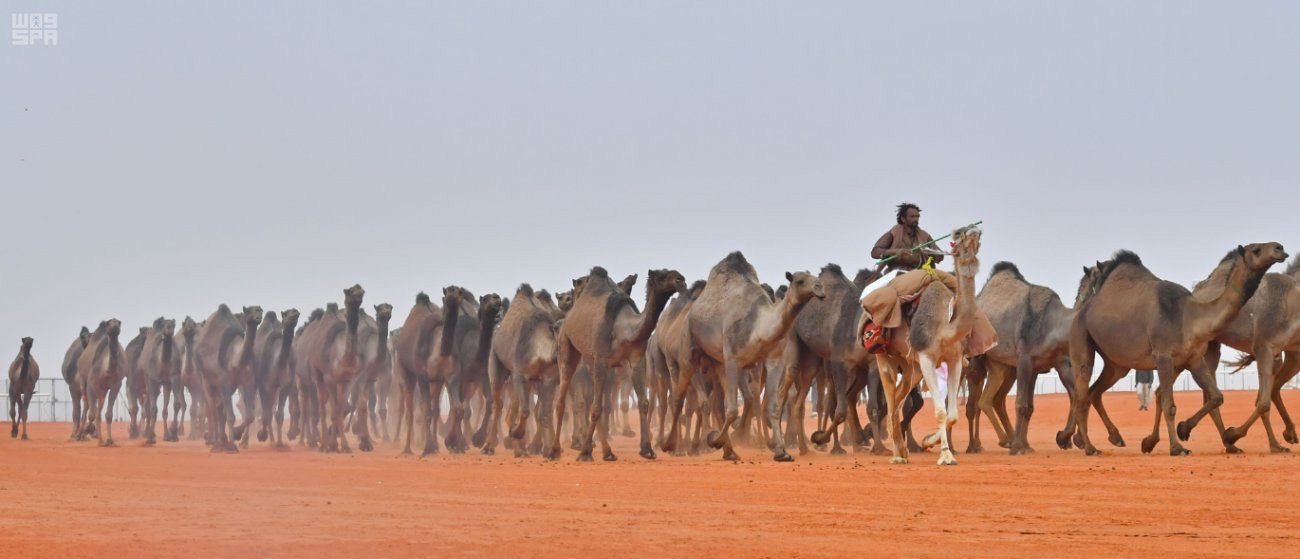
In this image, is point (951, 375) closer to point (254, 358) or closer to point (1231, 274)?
point (1231, 274)

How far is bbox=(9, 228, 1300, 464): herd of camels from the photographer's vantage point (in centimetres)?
1895

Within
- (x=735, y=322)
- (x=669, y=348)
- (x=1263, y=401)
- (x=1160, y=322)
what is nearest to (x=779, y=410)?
(x=735, y=322)

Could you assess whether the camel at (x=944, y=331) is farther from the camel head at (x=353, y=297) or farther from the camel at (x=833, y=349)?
the camel head at (x=353, y=297)

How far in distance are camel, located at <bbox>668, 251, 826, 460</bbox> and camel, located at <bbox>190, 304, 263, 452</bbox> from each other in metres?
11.2

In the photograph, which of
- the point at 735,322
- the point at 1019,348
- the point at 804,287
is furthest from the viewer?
the point at 1019,348

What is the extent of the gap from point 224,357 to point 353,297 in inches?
185

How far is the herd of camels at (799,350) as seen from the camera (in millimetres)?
18953

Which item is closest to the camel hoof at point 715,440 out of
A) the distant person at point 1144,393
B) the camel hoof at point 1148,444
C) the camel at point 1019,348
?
the camel at point 1019,348

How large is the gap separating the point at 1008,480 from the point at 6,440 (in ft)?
92.8

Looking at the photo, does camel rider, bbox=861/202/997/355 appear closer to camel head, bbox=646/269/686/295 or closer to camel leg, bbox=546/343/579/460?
camel head, bbox=646/269/686/295

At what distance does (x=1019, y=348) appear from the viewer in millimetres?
22047

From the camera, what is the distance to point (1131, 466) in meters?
16.6

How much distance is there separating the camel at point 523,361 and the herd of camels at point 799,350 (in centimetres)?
4

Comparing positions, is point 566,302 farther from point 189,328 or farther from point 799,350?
point 189,328
